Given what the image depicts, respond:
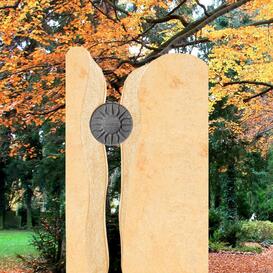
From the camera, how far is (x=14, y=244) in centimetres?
2003

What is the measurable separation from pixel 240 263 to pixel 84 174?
30.8 ft

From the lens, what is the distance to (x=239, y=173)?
1816cm

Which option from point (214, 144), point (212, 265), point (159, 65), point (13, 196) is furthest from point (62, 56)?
point (13, 196)

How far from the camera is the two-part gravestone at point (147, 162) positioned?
4984 mm

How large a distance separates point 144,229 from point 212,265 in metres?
8.44

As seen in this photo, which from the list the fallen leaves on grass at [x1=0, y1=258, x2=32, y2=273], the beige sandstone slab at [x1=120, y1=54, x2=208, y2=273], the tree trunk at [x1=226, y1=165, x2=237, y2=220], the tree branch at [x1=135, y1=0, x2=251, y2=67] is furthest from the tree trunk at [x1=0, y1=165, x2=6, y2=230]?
the beige sandstone slab at [x1=120, y1=54, x2=208, y2=273]

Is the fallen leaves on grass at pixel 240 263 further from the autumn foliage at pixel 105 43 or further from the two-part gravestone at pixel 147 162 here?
the two-part gravestone at pixel 147 162

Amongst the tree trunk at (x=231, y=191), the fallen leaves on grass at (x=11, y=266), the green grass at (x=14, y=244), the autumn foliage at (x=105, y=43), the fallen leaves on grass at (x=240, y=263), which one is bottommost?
the green grass at (x=14, y=244)

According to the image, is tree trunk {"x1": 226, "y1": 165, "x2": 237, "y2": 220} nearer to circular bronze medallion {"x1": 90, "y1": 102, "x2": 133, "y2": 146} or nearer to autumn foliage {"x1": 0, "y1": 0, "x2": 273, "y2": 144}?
autumn foliage {"x1": 0, "y1": 0, "x2": 273, "y2": 144}

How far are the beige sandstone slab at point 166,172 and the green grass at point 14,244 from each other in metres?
9.42

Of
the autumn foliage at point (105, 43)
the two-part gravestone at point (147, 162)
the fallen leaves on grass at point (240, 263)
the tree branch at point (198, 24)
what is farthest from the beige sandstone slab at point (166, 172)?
the fallen leaves on grass at point (240, 263)

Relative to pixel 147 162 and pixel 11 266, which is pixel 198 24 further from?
pixel 11 266

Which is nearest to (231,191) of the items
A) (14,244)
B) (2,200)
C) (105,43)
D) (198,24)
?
(14,244)

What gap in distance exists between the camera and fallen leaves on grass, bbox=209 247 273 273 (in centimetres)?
1235
